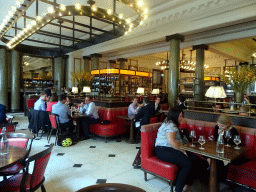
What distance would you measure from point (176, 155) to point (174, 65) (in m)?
5.58

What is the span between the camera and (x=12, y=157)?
6.73 ft

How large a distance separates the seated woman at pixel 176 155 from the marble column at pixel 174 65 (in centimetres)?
509

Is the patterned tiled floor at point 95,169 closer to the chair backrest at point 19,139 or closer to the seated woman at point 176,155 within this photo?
the seated woman at point 176,155

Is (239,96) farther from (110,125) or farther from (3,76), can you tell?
(3,76)

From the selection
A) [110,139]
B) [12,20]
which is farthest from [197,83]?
[12,20]

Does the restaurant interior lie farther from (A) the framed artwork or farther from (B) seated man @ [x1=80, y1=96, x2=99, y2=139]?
(A) the framed artwork

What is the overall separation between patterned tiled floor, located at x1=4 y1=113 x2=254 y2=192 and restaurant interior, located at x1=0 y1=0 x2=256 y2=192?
17mm

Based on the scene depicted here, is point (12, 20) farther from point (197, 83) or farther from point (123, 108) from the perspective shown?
point (197, 83)

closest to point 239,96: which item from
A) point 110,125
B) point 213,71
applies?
point 110,125

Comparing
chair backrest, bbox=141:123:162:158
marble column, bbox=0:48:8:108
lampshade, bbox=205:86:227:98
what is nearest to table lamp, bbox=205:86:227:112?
lampshade, bbox=205:86:227:98

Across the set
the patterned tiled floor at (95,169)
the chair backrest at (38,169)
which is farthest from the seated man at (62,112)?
the chair backrest at (38,169)

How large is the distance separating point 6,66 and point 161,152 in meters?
11.2

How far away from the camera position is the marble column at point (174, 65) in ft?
25.0

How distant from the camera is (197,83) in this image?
869cm
